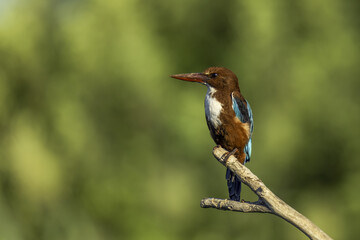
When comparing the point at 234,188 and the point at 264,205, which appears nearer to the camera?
the point at 264,205

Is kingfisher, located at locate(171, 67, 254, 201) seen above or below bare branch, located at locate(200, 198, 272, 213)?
above

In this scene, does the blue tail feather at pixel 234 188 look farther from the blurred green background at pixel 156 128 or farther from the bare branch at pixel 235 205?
the blurred green background at pixel 156 128

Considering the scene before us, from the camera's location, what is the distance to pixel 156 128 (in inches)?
609

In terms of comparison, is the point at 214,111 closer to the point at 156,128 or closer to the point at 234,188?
the point at 234,188

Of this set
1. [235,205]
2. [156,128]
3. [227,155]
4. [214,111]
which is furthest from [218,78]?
[156,128]

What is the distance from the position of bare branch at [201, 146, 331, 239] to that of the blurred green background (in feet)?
36.2

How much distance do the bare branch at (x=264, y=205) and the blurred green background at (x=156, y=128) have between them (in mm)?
11019

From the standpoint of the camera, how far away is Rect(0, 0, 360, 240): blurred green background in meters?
15.0

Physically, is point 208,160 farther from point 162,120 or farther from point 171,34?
point 171,34

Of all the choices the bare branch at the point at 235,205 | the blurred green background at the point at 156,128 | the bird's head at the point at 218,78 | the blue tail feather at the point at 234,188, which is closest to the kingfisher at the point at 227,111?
the bird's head at the point at 218,78

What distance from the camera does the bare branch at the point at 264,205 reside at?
3.04m

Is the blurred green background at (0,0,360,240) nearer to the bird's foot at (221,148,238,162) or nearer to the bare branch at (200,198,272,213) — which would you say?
the bird's foot at (221,148,238,162)

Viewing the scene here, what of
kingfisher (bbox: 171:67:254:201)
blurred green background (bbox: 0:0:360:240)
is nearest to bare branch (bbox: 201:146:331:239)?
kingfisher (bbox: 171:67:254:201)

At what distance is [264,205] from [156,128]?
480 inches
